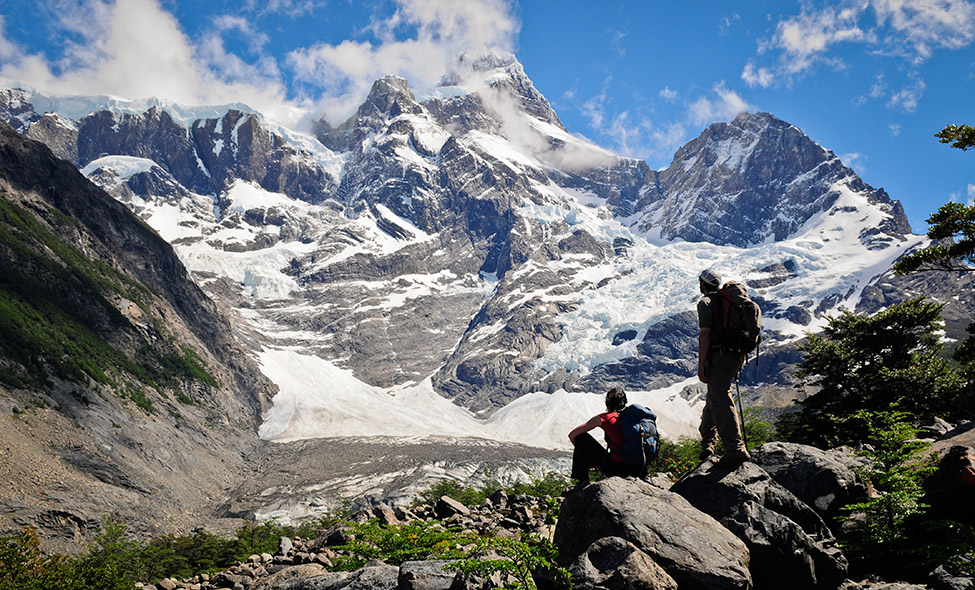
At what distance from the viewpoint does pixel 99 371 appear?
10319 centimetres

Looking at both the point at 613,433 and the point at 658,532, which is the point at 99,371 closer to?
the point at 613,433

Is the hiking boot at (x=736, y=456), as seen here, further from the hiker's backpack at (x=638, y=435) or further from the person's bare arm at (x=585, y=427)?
the person's bare arm at (x=585, y=427)

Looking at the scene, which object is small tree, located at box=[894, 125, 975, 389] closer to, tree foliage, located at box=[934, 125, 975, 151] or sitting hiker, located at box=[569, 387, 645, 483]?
tree foliage, located at box=[934, 125, 975, 151]

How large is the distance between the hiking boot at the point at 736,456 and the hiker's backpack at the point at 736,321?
5.39ft

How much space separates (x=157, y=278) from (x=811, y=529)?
181m

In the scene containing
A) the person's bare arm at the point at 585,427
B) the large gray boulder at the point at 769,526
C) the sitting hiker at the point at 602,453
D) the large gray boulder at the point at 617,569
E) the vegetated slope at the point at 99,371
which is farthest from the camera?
the vegetated slope at the point at 99,371

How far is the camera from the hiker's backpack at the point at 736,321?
967 cm

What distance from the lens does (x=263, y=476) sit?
416 ft

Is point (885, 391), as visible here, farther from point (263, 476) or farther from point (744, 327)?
point (263, 476)

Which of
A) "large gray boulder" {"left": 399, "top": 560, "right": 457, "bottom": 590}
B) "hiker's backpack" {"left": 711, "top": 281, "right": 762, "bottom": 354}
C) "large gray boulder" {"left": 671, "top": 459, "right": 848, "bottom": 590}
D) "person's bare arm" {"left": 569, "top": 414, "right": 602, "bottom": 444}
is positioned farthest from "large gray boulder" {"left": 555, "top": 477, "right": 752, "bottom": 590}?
"hiker's backpack" {"left": 711, "top": 281, "right": 762, "bottom": 354}

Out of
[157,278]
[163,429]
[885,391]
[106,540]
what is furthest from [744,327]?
[157,278]

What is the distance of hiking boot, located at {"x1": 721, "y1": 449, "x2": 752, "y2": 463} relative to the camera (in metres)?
9.39

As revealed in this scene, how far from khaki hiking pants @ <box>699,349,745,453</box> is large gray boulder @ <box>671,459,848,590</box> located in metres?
0.46

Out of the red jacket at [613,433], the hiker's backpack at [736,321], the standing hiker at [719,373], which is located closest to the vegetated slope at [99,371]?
the red jacket at [613,433]
